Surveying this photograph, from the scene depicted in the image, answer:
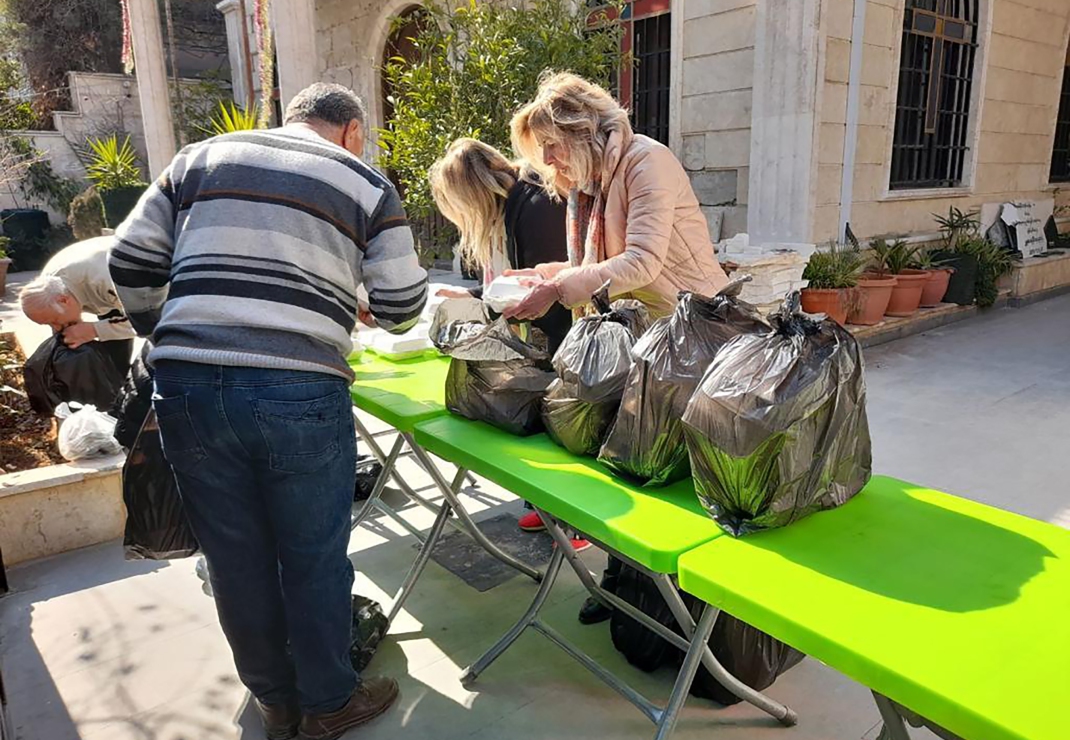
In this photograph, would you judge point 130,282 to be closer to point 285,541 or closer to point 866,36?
point 285,541

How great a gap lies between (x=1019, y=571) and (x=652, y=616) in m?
1.10

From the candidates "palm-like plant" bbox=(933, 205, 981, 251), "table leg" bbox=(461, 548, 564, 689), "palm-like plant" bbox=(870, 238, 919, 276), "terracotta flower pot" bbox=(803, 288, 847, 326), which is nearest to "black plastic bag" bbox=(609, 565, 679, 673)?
"table leg" bbox=(461, 548, 564, 689)

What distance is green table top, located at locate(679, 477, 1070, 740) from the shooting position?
1.07 m

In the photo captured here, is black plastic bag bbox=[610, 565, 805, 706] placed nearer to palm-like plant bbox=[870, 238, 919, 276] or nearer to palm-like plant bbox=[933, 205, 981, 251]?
palm-like plant bbox=[870, 238, 919, 276]

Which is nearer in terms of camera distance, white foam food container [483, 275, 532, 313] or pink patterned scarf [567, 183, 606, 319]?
white foam food container [483, 275, 532, 313]

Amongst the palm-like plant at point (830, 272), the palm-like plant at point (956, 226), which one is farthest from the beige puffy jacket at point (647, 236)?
the palm-like plant at point (956, 226)

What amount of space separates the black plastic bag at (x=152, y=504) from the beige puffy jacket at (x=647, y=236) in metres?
1.25

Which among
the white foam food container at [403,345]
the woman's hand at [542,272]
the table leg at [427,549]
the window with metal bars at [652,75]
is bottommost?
the table leg at [427,549]

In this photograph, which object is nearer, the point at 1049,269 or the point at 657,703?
the point at 657,703

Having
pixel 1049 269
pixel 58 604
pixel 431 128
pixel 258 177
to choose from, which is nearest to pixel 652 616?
pixel 258 177

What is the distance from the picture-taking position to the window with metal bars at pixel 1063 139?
33.6 feet

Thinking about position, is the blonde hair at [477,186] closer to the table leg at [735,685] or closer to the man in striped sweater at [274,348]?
the man in striped sweater at [274,348]

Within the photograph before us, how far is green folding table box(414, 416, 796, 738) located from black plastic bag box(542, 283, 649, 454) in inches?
2.6

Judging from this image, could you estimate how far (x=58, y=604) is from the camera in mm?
2785
